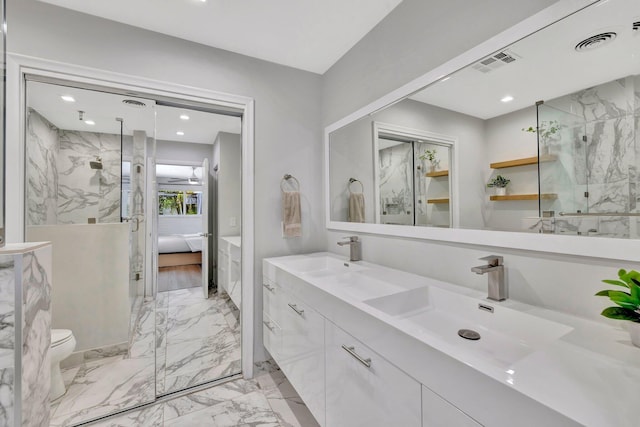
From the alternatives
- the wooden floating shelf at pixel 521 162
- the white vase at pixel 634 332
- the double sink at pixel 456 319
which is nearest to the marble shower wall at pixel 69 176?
the double sink at pixel 456 319

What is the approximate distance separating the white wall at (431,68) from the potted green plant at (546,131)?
0.26 meters

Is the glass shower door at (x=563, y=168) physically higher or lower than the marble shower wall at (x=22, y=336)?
higher

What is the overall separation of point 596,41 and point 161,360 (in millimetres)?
2883

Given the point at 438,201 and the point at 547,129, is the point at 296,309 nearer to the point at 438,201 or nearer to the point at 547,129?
the point at 438,201

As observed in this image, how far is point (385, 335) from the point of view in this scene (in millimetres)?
918

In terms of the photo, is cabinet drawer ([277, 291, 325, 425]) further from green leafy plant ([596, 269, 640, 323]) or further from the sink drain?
green leafy plant ([596, 269, 640, 323])

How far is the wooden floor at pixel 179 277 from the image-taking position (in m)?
2.08

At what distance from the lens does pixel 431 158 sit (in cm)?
147

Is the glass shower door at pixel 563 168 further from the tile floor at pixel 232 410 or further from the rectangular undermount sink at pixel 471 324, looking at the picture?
the tile floor at pixel 232 410

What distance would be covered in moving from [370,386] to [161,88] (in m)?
2.17

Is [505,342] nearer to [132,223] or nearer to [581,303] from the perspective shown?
[581,303]

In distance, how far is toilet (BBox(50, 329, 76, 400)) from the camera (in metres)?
1.65

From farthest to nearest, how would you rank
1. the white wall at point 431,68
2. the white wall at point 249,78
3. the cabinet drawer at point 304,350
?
the white wall at point 249,78, the cabinet drawer at point 304,350, the white wall at point 431,68

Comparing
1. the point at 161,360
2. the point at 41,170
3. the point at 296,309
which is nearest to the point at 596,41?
the point at 296,309
